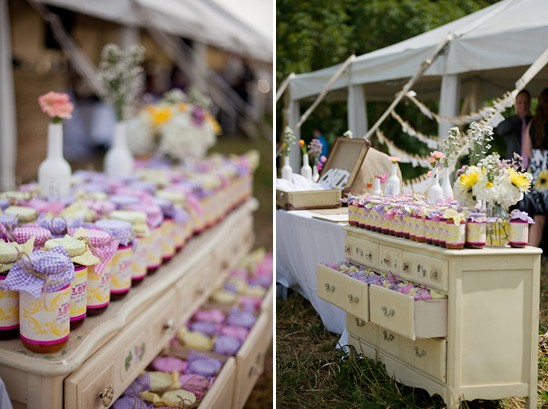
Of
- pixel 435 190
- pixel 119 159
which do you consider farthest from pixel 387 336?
pixel 119 159

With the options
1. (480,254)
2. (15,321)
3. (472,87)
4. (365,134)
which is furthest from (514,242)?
(15,321)

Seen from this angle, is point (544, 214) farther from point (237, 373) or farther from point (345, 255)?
point (237, 373)

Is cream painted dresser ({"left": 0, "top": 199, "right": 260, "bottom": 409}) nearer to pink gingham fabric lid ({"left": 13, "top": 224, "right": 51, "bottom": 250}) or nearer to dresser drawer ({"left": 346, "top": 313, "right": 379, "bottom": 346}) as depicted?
pink gingham fabric lid ({"left": 13, "top": 224, "right": 51, "bottom": 250})

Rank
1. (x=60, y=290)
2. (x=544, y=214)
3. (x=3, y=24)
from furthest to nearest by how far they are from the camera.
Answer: (x=3, y=24) < (x=544, y=214) < (x=60, y=290)

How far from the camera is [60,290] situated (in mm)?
1789

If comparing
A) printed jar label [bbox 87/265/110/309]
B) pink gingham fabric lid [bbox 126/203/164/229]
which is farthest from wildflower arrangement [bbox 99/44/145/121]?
printed jar label [bbox 87/265/110/309]

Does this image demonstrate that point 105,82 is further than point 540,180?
Yes

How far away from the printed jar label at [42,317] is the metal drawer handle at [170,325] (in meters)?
0.94

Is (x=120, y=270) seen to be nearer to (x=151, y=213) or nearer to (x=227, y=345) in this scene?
(x=151, y=213)

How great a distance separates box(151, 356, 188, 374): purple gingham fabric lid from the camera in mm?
2696

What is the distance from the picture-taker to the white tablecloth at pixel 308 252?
8.93 feet

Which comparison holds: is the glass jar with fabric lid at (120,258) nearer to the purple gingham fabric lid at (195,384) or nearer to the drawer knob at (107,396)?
the drawer knob at (107,396)

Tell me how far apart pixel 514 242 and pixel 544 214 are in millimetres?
596

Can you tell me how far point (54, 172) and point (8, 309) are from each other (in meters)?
1.19
